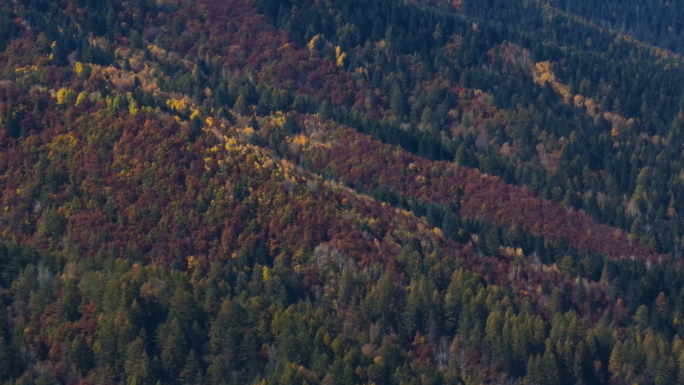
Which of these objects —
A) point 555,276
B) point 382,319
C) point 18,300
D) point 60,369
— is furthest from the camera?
point 555,276

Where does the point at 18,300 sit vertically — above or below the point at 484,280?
above

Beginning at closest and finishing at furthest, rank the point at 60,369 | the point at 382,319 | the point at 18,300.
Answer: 1. the point at 60,369
2. the point at 18,300
3. the point at 382,319

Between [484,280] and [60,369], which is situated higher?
Result: [60,369]

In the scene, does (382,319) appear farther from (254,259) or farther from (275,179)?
(275,179)

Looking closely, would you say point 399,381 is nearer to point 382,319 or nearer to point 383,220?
point 382,319

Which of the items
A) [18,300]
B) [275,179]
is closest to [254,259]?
[275,179]

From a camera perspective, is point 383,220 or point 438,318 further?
point 383,220

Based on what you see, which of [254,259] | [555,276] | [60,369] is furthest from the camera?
[555,276]

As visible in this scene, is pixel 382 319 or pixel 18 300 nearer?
pixel 18 300

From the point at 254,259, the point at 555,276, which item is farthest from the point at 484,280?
the point at 254,259
